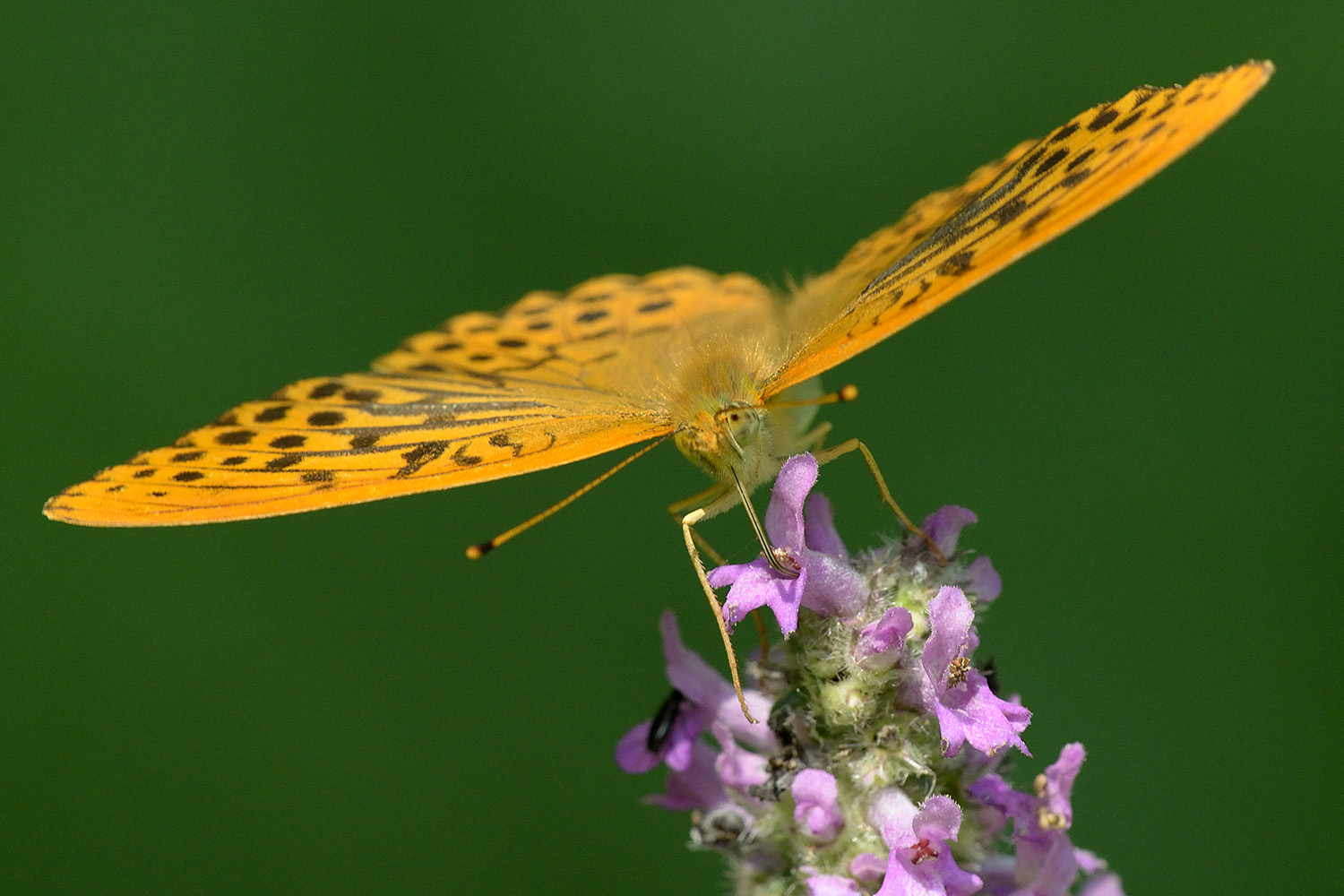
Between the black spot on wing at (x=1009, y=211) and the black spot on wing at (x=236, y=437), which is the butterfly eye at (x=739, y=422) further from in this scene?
the black spot on wing at (x=236, y=437)

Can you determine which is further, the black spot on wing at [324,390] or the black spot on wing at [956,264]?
the black spot on wing at [324,390]

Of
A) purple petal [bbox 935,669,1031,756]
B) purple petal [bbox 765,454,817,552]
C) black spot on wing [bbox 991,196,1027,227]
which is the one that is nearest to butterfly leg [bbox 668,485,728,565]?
purple petal [bbox 765,454,817,552]

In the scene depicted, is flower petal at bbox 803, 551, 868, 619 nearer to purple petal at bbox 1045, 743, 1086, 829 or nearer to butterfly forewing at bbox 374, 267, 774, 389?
Answer: purple petal at bbox 1045, 743, 1086, 829

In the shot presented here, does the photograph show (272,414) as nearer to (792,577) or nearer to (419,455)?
(419,455)

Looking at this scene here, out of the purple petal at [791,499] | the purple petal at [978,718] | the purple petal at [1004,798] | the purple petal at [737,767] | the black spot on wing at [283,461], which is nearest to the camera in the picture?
the purple petal at [978,718]

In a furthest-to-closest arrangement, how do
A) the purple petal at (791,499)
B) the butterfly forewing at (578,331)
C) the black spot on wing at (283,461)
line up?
the butterfly forewing at (578,331) < the black spot on wing at (283,461) < the purple petal at (791,499)

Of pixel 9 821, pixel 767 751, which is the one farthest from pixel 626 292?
pixel 9 821

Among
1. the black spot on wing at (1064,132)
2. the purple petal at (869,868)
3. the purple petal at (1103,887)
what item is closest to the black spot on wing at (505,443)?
the purple petal at (869,868)
